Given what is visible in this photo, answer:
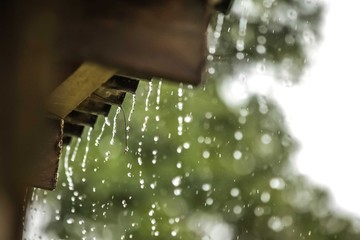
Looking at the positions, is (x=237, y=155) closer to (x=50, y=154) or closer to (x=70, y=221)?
(x=70, y=221)

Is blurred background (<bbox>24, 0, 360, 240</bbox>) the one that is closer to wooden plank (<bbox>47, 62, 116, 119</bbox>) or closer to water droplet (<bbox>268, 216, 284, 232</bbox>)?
water droplet (<bbox>268, 216, 284, 232</bbox>)

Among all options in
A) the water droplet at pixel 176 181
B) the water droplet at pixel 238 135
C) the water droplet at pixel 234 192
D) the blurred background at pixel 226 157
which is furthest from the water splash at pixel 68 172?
the water droplet at pixel 238 135

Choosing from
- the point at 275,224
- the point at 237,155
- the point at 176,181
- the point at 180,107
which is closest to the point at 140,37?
the point at 176,181

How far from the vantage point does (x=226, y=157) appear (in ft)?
43.2

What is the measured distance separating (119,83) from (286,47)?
429 inches

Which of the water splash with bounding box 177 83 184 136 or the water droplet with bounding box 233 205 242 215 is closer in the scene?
the water splash with bounding box 177 83 184 136

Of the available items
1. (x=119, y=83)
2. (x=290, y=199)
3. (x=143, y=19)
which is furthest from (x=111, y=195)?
(x=143, y=19)

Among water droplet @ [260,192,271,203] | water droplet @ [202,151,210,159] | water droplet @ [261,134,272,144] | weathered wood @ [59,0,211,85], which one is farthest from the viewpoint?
water droplet @ [261,134,272,144]

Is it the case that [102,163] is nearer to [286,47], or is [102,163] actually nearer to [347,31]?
[286,47]

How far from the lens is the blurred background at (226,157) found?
39.3 feet

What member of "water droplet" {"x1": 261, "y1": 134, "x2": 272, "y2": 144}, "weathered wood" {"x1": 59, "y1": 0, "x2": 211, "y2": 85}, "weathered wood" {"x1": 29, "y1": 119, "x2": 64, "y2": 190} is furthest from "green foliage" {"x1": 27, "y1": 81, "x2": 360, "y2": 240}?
"weathered wood" {"x1": 59, "y1": 0, "x2": 211, "y2": 85}

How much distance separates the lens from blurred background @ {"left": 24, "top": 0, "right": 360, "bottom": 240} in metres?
12.0

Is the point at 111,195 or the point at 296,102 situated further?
the point at 296,102

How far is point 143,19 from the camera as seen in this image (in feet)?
7.72
